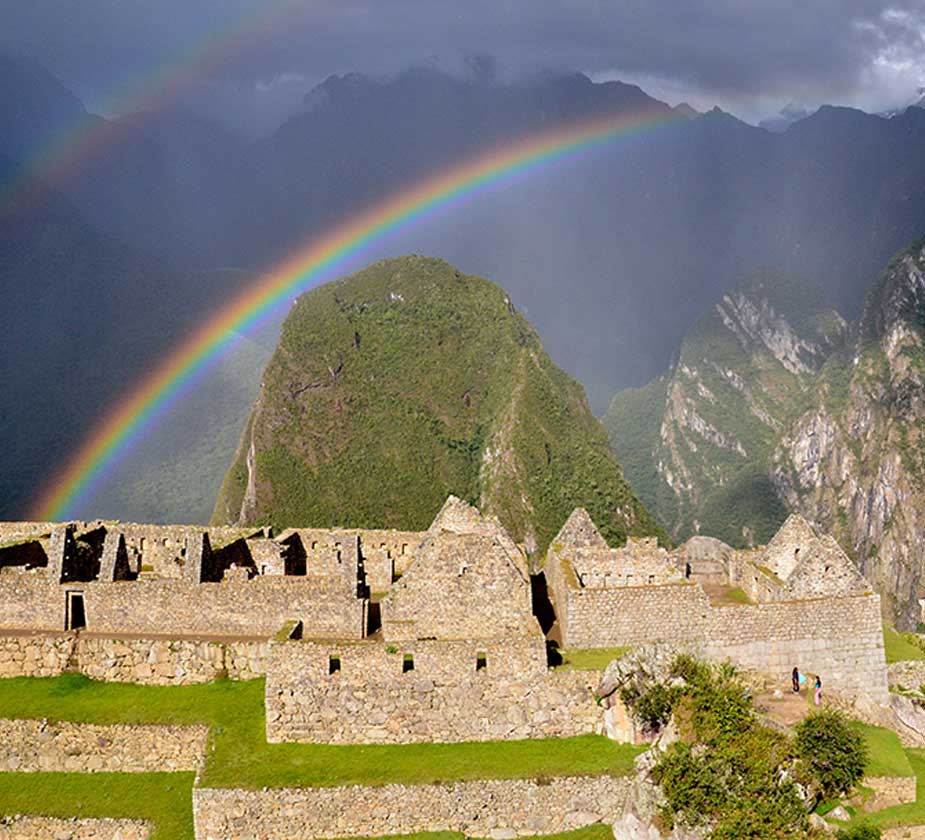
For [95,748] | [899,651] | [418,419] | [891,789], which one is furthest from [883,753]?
[418,419]

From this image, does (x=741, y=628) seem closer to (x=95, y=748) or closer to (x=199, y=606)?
(x=199, y=606)

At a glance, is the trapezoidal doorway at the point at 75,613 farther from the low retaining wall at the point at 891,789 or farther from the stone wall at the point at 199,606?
the low retaining wall at the point at 891,789

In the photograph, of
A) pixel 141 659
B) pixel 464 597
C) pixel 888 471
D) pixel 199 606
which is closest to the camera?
pixel 464 597

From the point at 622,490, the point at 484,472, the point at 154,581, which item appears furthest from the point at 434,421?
the point at 154,581

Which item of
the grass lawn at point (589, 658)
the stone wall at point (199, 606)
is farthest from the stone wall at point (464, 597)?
the stone wall at point (199, 606)

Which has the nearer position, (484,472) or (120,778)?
(120,778)

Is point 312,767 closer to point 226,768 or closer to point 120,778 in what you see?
point 226,768

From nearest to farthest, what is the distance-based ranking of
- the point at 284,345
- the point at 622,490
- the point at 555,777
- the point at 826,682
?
the point at 555,777
the point at 826,682
the point at 622,490
the point at 284,345
